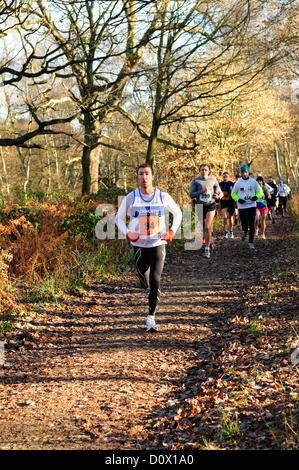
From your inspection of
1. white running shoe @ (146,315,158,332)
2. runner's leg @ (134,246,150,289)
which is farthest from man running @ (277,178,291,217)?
white running shoe @ (146,315,158,332)

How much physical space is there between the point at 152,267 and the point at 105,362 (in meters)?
1.56

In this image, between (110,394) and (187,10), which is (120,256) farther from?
(110,394)

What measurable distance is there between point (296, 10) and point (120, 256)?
7.98 metres

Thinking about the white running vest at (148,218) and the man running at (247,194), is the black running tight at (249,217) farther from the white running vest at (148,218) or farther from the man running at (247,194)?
the white running vest at (148,218)

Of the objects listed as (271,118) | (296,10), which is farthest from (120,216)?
(271,118)

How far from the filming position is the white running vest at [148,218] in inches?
249

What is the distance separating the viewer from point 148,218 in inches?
248

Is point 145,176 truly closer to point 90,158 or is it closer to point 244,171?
point 244,171

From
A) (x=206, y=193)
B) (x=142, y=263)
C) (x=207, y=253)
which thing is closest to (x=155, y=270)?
(x=142, y=263)

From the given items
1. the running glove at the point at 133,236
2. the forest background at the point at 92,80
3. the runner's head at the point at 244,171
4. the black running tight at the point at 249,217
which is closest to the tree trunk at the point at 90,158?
the forest background at the point at 92,80

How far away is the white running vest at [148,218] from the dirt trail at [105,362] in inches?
52.5

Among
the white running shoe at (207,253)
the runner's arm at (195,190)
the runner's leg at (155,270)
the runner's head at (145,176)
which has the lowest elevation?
the white running shoe at (207,253)

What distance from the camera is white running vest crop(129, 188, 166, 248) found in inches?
249
